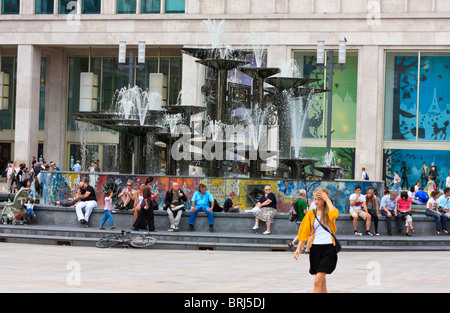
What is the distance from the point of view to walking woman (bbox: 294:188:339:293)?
9.01 meters

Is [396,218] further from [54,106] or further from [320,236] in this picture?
[54,106]

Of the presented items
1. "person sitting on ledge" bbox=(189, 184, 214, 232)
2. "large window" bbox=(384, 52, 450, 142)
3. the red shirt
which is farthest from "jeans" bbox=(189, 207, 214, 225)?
"large window" bbox=(384, 52, 450, 142)

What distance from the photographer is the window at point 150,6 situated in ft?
137

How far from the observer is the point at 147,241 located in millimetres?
17812

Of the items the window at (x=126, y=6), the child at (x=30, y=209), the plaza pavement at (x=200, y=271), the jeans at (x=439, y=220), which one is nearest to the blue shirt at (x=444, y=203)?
the jeans at (x=439, y=220)

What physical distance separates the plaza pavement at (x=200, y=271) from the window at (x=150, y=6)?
2579 cm

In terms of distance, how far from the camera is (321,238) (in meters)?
9.09

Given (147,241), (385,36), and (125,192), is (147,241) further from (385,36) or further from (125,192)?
(385,36)

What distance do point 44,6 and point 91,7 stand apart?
285 centimetres

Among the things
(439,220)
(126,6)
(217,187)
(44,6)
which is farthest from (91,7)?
(439,220)

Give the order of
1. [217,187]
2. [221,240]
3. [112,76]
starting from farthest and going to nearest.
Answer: [112,76] → [217,187] → [221,240]
